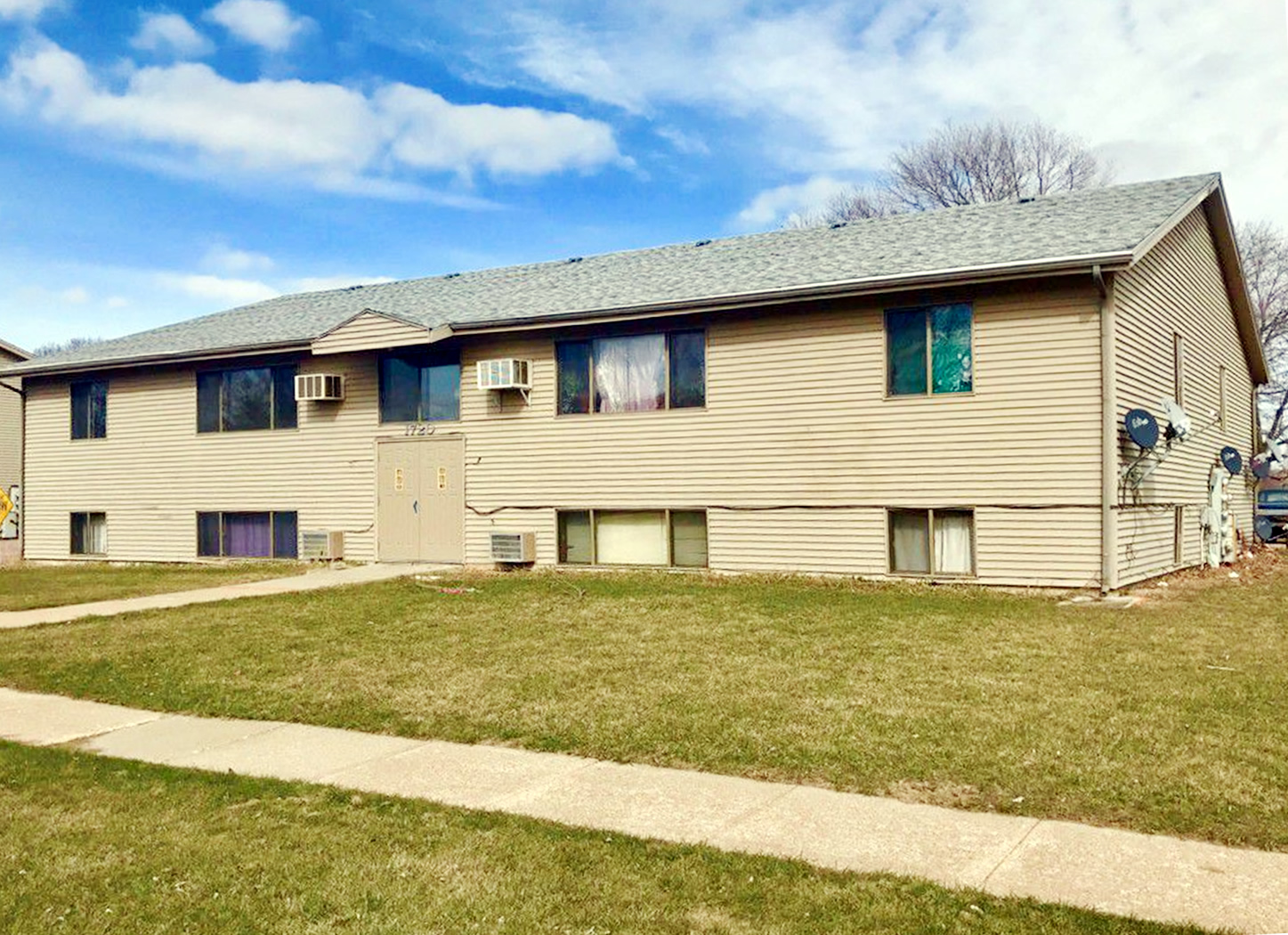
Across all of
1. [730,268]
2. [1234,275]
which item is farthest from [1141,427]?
[1234,275]

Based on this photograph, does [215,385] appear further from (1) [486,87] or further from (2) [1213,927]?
(2) [1213,927]

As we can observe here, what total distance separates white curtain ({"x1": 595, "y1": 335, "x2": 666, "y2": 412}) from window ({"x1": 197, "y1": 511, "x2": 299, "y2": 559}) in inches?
278

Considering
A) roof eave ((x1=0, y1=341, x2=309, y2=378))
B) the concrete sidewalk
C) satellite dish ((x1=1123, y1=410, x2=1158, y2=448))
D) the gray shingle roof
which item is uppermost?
the gray shingle roof

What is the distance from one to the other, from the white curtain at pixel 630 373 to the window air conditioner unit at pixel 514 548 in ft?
8.36

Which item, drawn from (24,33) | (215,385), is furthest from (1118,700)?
(215,385)

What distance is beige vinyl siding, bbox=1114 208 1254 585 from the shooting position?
1454cm

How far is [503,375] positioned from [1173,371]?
10848 mm

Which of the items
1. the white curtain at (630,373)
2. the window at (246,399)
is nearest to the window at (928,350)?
the white curtain at (630,373)

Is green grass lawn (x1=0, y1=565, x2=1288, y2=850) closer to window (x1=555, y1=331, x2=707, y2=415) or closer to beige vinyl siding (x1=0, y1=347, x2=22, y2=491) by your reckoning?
window (x1=555, y1=331, x2=707, y2=415)

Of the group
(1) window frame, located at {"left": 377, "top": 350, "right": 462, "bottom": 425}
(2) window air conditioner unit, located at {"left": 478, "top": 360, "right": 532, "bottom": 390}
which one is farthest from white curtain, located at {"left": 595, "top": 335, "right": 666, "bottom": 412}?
(1) window frame, located at {"left": 377, "top": 350, "right": 462, "bottom": 425}

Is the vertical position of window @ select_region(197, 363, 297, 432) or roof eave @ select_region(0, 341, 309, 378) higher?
roof eave @ select_region(0, 341, 309, 378)

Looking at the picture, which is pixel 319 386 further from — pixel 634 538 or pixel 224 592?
pixel 634 538

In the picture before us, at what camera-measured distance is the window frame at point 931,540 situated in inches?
574

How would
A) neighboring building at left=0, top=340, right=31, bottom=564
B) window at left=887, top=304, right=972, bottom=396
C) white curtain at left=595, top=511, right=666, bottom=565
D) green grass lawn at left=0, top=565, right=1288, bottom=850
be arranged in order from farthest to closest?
neighboring building at left=0, top=340, right=31, bottom=564 → white curtain at left=595, top=511, right=666, bottom=565 → window at left=887, top=304, right=972, bottom=396 → green grass lawn at left=0, top=565, right=1288, bottom=850
